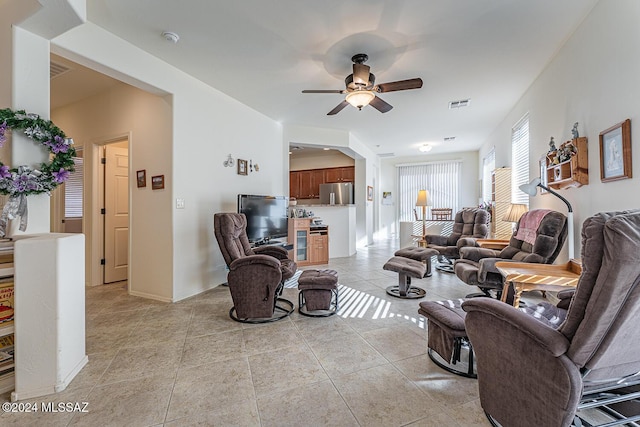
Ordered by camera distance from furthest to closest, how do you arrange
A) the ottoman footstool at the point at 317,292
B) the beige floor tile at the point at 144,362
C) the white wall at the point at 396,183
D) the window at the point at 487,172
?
the white wall at the point at 396,183 < the window at the point at 487,172 < the ottoman footstool at the point at 317,292 < the beige floor tile at the point at 144,362

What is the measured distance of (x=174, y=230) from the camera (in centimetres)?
348

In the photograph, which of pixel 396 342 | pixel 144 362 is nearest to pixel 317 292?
pixel 396 342

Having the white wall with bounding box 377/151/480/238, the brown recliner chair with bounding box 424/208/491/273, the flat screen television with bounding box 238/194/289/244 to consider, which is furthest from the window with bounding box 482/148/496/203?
the flat screen television with bounding box 238/194/289/244

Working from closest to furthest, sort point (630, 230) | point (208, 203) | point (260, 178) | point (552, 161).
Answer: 1. point (630, 230)
2. point (552, 161)
3. point (208, 203)
4. point (260, 178)

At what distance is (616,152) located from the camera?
2.15m

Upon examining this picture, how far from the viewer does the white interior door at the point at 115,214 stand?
434cm

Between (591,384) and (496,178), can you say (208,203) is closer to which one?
(591,384)

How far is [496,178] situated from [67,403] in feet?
20.0

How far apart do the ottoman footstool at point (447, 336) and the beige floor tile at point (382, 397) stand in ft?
1.10

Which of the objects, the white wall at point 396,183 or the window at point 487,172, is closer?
the window at point 487,172

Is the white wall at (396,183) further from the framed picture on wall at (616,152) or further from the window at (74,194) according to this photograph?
the window at (74,194)

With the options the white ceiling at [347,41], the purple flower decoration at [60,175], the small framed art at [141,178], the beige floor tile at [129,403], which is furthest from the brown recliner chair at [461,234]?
the purple flower decoration at [60,175]

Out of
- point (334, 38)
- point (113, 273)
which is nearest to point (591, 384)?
point (334, 38)

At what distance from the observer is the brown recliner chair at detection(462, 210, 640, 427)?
99 centimetres
